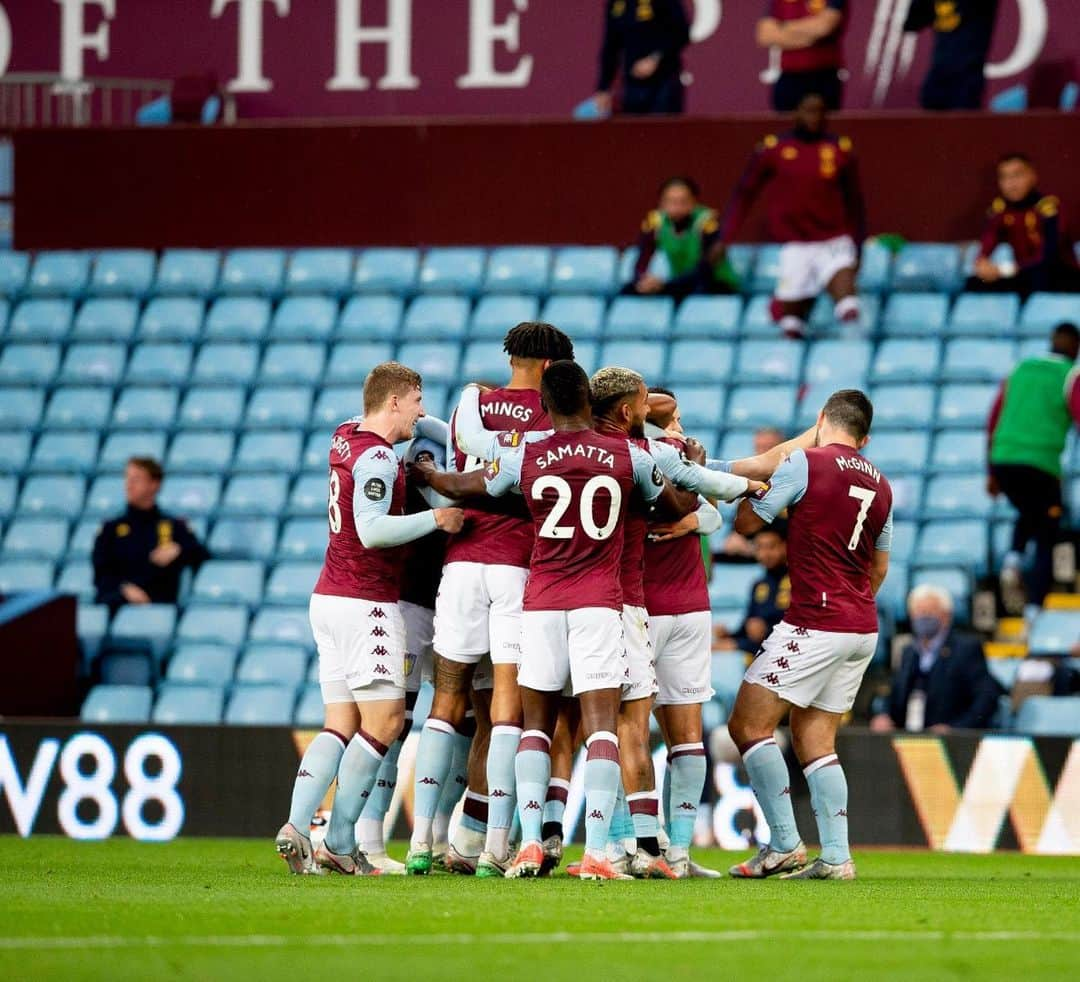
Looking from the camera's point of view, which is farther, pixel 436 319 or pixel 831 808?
pixel 436 319

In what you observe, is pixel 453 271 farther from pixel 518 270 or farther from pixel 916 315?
pixel 916 315

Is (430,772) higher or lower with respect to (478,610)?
lower

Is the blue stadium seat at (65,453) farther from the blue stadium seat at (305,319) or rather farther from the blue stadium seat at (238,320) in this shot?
the blue stadium seat at (305,319)

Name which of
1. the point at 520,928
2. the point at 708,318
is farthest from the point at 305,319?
the point at 520,928

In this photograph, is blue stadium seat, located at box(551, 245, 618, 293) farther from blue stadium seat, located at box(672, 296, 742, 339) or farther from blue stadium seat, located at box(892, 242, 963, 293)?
blue stadium seat, located at box(892, 242, 963, 293)

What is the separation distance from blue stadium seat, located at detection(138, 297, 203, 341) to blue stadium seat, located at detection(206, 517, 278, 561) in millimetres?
2355

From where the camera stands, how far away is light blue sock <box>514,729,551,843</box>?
26.2ft

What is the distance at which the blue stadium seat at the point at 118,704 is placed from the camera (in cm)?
1341

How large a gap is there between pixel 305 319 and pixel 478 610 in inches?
342

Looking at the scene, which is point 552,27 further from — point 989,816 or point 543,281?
point 989,816

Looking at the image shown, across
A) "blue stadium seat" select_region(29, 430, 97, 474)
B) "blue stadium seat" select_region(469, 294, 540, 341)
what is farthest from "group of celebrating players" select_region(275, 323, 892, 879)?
"blue stadium seat" select_region(29, 430, 97, 474)

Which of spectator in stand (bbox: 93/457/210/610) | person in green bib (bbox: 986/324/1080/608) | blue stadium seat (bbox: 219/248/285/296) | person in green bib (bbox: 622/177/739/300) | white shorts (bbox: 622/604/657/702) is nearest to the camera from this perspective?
white shorts (bbox: 622/604/657/702)

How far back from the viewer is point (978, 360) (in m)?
15.0

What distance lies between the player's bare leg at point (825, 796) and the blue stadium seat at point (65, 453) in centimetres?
855
